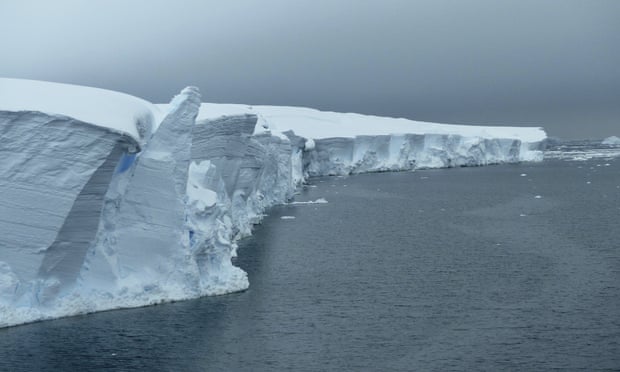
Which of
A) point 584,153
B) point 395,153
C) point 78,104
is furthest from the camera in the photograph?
point 584,153

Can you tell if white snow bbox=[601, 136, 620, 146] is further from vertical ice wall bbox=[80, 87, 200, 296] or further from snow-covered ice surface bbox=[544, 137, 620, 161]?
vertical ice wall bbox=[80, 87, 200, 296]

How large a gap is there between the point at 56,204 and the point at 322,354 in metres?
4.83

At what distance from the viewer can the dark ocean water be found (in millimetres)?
9836

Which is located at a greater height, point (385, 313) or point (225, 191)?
point (225, 191)

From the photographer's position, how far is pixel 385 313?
12.1m

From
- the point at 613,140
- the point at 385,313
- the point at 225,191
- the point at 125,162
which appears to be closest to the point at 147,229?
the point at 125,162

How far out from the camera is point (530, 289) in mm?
13625

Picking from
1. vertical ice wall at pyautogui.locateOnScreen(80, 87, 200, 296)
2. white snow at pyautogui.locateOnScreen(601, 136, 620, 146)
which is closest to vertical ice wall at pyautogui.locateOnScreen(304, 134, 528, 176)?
vertical ice wall at pyautogui.locateOnScreen(80, 87, 200, 296)

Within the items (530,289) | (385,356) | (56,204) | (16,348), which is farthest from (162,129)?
(530,289)

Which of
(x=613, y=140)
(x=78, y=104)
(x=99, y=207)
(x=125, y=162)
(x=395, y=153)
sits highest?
(x=78, y=104)

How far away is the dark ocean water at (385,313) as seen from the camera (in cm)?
984

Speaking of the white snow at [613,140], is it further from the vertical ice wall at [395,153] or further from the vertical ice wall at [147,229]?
the vertical ice wall at [147,229]

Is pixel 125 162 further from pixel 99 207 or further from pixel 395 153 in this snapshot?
pixel 395 153

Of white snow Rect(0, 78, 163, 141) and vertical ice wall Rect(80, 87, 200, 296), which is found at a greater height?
white snow Rect(0, 78, 163, 141)
